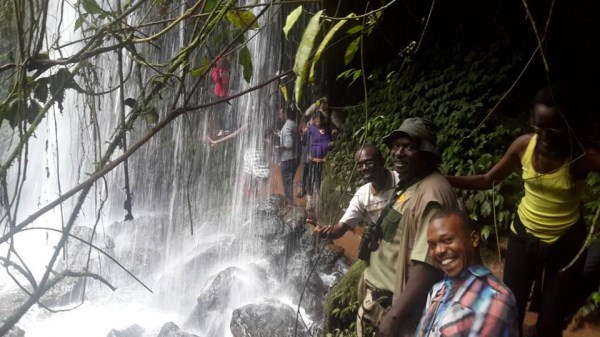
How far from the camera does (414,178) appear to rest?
2.48m

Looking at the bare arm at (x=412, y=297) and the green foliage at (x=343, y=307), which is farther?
the green foliage at (x=343, y=307)

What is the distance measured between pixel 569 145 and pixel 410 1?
526 cm

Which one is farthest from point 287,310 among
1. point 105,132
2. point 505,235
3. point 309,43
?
point 105,132

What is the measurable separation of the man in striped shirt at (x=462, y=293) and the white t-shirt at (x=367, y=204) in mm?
911

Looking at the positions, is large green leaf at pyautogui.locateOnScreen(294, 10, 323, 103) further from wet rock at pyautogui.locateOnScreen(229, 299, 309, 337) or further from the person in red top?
wet rock at pyautogui.locateOnScreen(229, 299, 309, 337)

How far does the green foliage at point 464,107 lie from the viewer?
17.8 ft

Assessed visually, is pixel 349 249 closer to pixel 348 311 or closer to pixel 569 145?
pixel 348 311

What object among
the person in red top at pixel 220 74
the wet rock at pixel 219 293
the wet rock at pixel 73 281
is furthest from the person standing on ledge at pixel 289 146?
the person in red top at pixel 220 74

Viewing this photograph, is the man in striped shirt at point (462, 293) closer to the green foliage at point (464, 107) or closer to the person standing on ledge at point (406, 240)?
the person standing on ledge at point (406, 240)

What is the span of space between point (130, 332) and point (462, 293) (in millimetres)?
6480

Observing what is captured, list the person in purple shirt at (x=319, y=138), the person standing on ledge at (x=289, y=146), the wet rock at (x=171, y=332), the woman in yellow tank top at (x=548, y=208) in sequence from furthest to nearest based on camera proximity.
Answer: the person standing on ledge at (x=289, y=146)
the person in purple shirt at (x=319, y=138)
the wet rock at (x=171, y=332)
the woman in yellow tank top at (x=548, y=208)

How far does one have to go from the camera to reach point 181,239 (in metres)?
11.2

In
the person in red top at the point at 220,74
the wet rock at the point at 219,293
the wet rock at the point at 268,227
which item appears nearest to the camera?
the person in red top at the point at 220,74

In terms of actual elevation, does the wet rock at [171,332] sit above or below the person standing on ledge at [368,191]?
below
